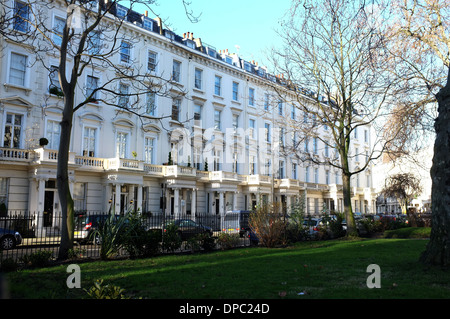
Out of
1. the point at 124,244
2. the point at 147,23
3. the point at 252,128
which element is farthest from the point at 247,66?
the point at 124,244

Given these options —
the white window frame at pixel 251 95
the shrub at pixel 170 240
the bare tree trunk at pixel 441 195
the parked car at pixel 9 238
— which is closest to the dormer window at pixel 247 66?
the white window frame at pixel 251 95

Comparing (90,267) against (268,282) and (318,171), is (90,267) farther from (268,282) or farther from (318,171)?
(318,171)

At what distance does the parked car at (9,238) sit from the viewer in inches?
635

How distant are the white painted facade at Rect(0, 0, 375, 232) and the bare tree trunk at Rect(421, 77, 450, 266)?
9650 millimetres

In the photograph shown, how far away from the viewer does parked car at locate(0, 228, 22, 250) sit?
16.1 meters

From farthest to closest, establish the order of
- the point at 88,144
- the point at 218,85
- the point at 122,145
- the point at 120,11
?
the point at 218,85, the point at 120,11, the point at 122,145, the point at 88,144

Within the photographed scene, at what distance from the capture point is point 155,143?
31984 millimetres

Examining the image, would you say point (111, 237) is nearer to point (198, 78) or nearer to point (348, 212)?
point (348, 212)

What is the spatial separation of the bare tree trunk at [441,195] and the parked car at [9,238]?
15952 mm

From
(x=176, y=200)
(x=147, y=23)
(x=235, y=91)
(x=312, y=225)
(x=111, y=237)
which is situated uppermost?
(x=147, y=23)

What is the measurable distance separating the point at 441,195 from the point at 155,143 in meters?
25.5

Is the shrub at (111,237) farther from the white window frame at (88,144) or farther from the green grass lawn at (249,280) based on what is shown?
the white window frame at (88,144)
